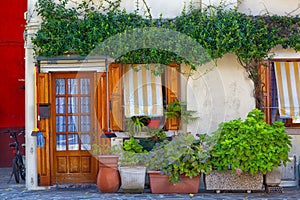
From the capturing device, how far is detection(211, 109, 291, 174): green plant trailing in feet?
39.2

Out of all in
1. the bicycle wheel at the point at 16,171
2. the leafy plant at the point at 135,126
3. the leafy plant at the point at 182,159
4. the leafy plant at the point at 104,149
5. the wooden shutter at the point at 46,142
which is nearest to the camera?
the leafy plant at the point at 182,159

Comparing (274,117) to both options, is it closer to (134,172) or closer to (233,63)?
(233,63)

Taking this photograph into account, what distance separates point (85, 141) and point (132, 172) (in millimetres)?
1682

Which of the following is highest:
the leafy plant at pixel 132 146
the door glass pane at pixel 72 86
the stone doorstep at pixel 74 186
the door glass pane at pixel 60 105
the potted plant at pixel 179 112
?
the door glass pane at pixel 72 86

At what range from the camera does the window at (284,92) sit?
1357cm

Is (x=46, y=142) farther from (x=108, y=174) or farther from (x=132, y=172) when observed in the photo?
(x=132, y=172)

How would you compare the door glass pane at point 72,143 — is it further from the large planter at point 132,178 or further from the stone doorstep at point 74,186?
the large planter at point 132,178

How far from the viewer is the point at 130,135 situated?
43.6 ft

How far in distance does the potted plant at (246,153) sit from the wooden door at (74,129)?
2793 mm

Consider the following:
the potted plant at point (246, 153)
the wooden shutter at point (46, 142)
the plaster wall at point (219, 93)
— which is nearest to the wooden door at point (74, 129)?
the wooden shutter at point (46, 142)

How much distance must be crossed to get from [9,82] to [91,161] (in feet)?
15.8

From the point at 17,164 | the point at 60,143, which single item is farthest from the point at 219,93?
the point at 17,164

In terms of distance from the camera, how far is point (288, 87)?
13586mm

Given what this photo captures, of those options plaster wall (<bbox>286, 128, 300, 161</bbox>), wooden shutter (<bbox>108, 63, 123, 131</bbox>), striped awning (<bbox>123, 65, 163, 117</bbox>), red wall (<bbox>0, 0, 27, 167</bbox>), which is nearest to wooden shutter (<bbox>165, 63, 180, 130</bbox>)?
striped awning (<bbox>123, 65, 163, 117</bbox>)
